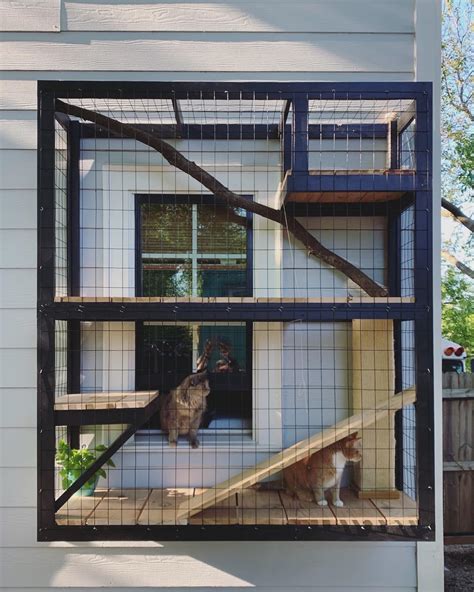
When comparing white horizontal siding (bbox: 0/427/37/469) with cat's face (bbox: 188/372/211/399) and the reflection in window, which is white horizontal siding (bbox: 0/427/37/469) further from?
the reflection in window

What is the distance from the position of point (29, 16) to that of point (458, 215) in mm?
4229

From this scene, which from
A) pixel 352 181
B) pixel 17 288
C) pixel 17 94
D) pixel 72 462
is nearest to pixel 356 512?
pixel 72 462

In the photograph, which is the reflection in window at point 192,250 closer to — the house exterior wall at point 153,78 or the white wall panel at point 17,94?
the house exterior wall at point 153,78

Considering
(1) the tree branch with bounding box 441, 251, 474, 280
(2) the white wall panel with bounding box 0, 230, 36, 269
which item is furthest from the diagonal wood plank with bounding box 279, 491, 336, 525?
(1) the tree branch with bounding box 441, 251, 474, 280

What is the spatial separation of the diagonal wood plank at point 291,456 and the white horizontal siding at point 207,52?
148 centimetres

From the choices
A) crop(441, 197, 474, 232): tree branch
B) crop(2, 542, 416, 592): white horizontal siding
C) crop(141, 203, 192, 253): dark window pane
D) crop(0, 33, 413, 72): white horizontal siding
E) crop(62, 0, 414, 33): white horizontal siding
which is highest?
crop(62, 0, 414, 33): white horizontal siding

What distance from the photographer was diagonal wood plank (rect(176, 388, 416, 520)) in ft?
5.89

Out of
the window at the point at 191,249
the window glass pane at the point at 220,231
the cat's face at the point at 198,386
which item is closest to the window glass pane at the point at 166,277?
the window at the point at 191,249

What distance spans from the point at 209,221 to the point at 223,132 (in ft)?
1.39

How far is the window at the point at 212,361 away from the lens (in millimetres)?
2217

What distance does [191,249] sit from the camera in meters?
2.24

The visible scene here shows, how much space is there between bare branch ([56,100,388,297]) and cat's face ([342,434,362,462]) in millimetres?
640

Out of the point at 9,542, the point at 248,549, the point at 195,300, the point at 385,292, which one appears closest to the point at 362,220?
the point at 385,292

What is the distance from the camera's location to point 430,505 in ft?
5.70
